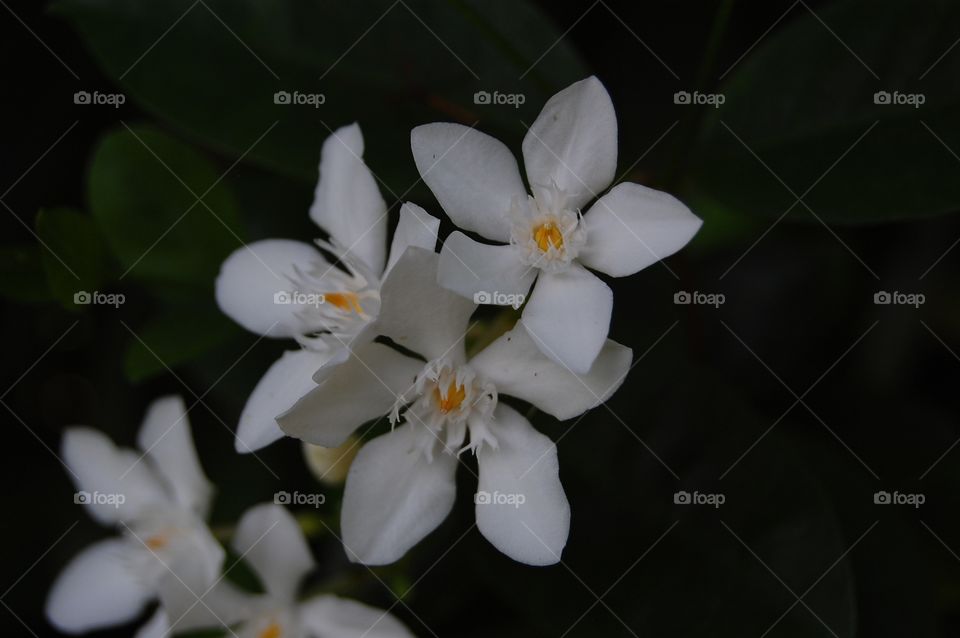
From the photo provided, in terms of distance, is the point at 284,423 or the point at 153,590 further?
the point at 153,590

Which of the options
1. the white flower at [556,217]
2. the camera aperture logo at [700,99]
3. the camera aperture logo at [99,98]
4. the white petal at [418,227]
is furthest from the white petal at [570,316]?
the camera aperture logo at [99,98]

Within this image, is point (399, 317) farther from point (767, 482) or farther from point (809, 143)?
point (809, 143)

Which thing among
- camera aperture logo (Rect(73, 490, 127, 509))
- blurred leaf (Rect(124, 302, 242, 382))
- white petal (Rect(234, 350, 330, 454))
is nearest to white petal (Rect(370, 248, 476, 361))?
white petal (Rect(234, 350, 330, 454))

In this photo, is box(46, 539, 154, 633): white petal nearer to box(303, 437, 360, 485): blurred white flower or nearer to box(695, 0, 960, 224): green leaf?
box(303, 437, 360, 485): blurred white flower

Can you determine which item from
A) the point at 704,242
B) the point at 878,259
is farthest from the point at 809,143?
the point at 878,259

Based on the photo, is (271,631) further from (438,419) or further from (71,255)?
(71,255)

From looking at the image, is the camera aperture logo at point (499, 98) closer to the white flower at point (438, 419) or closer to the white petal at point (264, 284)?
the white petal at point (264, 284)

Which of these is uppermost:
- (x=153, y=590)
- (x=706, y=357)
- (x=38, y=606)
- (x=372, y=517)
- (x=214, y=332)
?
(x=706, y=357)

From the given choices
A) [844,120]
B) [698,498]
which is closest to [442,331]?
[698,498]
